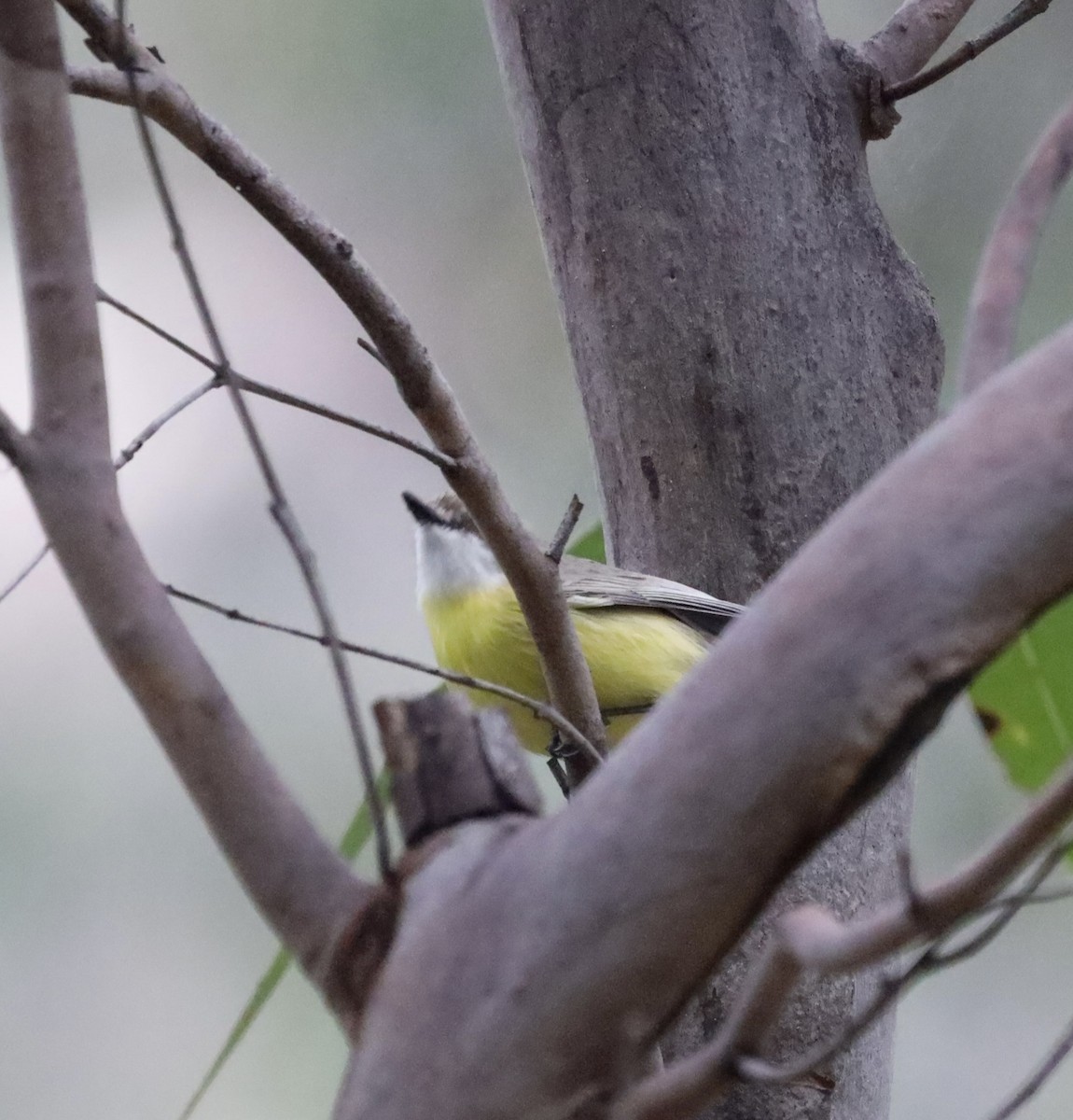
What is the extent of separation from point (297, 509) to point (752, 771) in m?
1.85

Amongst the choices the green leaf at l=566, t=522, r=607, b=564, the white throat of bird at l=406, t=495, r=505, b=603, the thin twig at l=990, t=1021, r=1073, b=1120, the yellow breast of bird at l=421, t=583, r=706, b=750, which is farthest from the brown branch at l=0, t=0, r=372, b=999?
the white throat of bird at l=406, t=495, r=505, b=603

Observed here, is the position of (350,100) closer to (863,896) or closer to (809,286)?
(809,286)

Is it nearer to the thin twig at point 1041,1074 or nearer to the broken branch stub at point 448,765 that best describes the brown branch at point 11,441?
the broken branch stub at point 448,765

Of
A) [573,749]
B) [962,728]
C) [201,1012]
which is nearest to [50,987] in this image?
[201,1012]

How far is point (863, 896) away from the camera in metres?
1.28

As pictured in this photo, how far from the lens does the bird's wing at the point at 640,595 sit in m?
1.42

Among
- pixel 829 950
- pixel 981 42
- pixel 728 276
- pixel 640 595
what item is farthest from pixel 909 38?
pixel 829 950

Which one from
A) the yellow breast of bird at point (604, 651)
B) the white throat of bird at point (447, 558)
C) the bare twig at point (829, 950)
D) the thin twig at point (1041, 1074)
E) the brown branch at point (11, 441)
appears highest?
the brown branch at point (11, 441)

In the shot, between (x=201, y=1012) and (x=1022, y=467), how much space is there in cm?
192

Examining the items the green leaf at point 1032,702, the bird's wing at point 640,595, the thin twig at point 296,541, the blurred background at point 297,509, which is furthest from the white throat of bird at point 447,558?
the thin twig at point 296,541

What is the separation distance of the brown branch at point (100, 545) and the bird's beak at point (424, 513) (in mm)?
1122

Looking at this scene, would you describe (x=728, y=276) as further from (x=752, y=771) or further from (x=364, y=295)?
(x=752, y=771)

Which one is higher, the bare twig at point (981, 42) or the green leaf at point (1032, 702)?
the bare twig at point (981, 42)

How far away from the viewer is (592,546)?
5.54 feet
